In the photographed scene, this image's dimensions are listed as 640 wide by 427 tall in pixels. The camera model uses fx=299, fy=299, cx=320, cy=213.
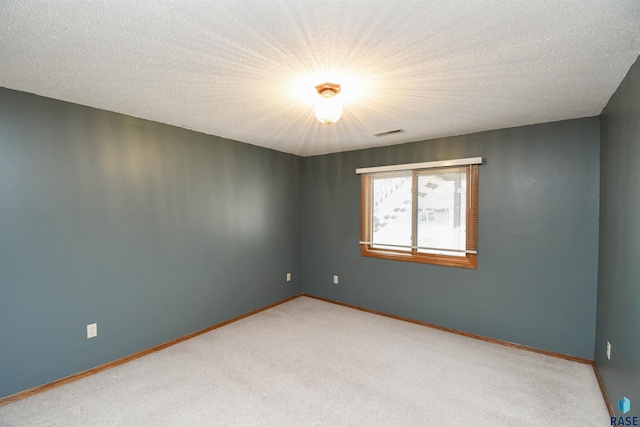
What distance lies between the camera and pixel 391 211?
13.0ft

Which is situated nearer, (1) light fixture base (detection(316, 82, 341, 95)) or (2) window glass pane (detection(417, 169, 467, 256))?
(1) light fixture base (detection(316, 82, 341, 95))

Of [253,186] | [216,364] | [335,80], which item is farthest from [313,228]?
[335,80]

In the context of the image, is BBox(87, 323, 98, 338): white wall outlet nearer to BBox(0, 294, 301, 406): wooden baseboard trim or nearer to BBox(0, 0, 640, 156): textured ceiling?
BBox(0, 294, 301, 406): wooden baseboard trim

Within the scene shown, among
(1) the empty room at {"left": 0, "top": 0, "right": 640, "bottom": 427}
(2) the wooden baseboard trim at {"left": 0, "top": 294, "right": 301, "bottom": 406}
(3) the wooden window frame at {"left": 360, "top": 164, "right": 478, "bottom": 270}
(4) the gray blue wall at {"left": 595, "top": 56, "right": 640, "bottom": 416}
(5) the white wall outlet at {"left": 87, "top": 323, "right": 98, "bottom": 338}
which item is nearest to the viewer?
(1) the empty room at {"left": 0, "top": 0, "right": 640, "bottom": 427}

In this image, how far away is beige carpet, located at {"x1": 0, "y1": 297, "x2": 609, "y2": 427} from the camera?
2.00 m

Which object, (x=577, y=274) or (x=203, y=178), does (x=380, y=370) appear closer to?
(x=577, y=274)

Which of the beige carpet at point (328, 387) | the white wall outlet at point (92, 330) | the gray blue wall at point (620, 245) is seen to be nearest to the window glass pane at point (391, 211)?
the beige carpet at point (328, 387)

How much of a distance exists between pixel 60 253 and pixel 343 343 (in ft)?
8.69

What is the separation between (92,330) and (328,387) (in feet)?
6.76

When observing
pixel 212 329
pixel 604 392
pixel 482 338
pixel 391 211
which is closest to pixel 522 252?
pixel 482 338

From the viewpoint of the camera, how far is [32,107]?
2.27m

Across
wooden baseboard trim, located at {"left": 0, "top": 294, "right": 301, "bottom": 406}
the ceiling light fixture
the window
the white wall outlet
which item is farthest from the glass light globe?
wooden baseboard trim, located at {"left": 0, "top": 294, "right": 301, "bottom": 406}

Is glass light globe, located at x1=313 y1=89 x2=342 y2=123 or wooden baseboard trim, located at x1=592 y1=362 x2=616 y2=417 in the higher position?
glass light globe, located at x1=313 y1=89 x2=342 y2=123

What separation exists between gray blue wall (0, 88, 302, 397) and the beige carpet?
1.10 feet
